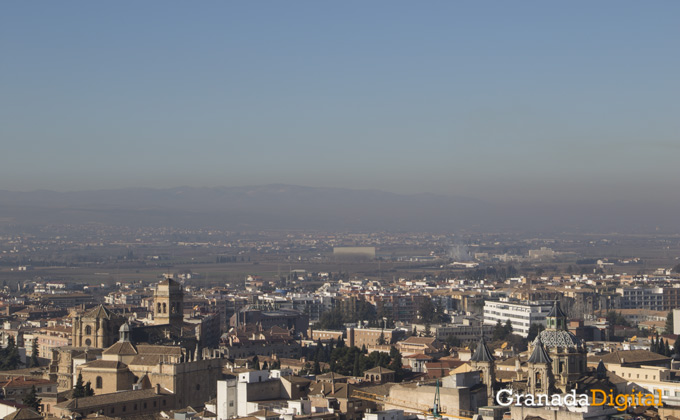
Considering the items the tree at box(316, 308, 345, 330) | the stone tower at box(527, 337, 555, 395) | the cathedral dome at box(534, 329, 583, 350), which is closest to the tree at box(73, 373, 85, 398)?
the stone tower at box(527, 337, 555, 395)

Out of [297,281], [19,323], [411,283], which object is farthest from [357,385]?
[297,281]

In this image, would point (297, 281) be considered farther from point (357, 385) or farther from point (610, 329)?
point (357, 385)

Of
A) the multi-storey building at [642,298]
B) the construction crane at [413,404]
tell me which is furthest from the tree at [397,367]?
the multi-storey building at [642,298]

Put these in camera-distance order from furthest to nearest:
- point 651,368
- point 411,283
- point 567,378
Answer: point 411,283 < point 651,368 < point 567,378

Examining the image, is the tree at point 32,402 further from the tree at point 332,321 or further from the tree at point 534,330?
the tree at point 332,321

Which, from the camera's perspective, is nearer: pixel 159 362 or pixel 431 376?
pixel 159 362

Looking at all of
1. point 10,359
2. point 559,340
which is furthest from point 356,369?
point 10,359
